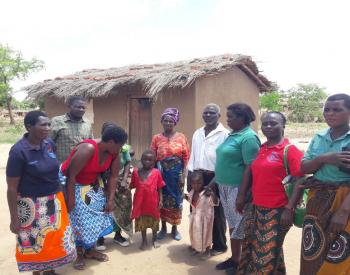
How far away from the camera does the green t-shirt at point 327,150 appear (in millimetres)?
2283

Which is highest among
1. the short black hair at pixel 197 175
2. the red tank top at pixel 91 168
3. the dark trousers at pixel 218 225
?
the red tank top at pixel 91 168

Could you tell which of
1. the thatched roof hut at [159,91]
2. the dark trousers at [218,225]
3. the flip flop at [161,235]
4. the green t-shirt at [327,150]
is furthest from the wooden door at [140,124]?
the green t-shirt at [327,150]

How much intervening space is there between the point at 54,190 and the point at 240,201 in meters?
1.69

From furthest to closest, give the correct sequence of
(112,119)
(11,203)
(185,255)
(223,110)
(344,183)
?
(112,119)
(223,110)
(185,255)
(11,203)
(344,183)

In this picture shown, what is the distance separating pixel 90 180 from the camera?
142 inches

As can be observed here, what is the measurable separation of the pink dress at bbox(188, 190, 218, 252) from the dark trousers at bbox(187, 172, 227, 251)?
0.15 metres

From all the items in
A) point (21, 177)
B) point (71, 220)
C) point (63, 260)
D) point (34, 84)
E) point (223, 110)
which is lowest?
point (63, 260)

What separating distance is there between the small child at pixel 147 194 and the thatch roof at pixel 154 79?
12.6 ft

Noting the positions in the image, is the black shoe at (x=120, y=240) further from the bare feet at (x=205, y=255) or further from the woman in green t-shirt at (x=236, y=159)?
the woman in green t-shirt at (x=236, y=159)

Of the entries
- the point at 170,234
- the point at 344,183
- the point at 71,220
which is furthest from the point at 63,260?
the point at 344,183

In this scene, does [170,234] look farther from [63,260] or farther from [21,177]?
[21,177]

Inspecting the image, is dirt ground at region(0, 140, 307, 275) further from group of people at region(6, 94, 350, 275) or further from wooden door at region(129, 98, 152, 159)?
wooden door at region(129, 98, 152, 159)

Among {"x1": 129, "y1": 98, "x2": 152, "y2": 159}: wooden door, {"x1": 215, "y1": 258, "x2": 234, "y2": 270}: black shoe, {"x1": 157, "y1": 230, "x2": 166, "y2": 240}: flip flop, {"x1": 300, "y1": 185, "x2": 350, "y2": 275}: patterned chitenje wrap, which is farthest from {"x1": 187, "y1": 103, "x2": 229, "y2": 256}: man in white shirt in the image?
{"x1": 129, "y1": 98, "x2": 152, "y2": 159}: wooden door

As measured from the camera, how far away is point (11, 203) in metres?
2.76
